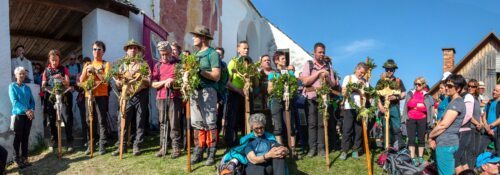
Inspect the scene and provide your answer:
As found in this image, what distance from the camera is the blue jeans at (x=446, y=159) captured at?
554 cm

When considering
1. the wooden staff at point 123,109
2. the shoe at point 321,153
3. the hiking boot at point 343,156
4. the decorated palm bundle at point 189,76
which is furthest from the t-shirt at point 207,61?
the hiking boot at point 343,156

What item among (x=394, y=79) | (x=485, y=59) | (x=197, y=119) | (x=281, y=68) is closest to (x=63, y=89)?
(x=197, y=119)

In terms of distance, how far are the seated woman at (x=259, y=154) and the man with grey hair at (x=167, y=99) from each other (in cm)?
165

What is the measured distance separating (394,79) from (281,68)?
2.11 meters

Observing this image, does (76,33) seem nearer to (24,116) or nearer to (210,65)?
(24,116)

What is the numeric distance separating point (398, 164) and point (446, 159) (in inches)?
60.2

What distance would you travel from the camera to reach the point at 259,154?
19.2 ft

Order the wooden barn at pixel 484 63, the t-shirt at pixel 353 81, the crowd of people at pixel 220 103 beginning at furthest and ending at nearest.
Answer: the wooden barn at pixel 484 63 < the t-shirt at pixel 353 81 < the crowd of people at pixel 220 103

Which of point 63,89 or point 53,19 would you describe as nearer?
point 63,89

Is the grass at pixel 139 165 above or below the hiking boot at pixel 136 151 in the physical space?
below

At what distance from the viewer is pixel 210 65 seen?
674cm

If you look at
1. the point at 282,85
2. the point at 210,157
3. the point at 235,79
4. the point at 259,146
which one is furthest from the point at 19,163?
the point at 282,85

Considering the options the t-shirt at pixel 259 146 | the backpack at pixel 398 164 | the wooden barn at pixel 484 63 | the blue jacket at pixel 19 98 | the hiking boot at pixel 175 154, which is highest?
the wooden barn at pixel 484 63

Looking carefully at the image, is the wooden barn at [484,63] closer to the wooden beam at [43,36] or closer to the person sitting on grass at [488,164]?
the wooden beam at [43,36]
